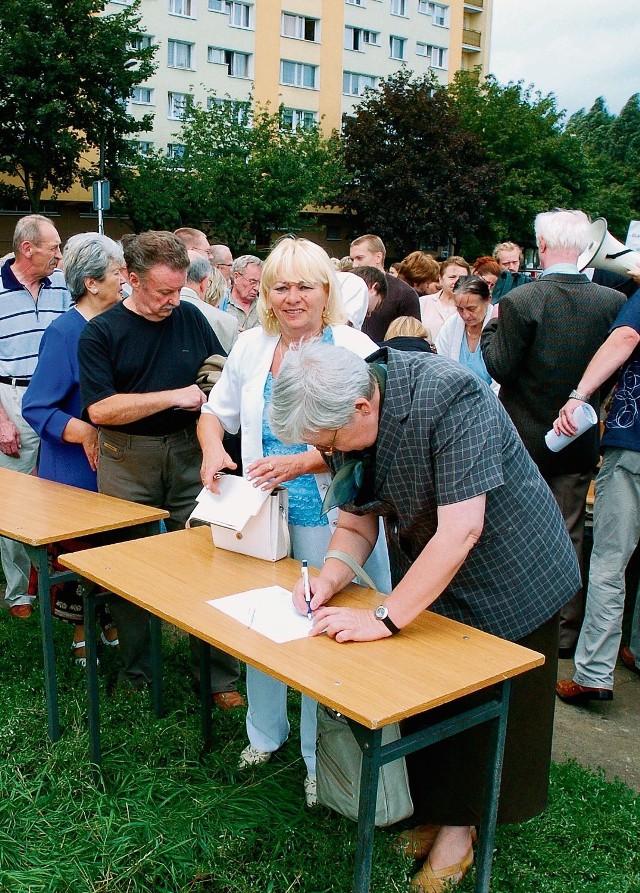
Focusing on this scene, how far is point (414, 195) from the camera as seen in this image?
1299 inches

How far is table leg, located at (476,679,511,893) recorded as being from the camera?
2.20 metres

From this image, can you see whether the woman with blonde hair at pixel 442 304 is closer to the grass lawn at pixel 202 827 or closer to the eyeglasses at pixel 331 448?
the grass lawn at pixel 202 827

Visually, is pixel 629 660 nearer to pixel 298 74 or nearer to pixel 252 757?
pixel 252 757

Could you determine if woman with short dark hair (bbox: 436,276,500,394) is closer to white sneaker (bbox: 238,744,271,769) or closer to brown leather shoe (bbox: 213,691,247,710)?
brown leather shoe (bbox: 213,691,247,710)

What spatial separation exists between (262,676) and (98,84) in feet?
87.1

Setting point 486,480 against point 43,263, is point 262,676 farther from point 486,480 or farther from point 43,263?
point 43,263

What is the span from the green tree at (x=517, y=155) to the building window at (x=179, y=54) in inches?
424

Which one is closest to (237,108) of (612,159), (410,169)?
(410,169)

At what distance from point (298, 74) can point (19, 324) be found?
34.2 m

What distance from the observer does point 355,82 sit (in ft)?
124

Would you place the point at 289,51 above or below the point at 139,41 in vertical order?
above

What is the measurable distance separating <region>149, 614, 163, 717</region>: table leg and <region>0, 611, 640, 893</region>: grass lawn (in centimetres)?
7

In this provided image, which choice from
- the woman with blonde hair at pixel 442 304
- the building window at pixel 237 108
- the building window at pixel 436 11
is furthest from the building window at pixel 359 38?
the woman with blonde hair at pixel 442 304

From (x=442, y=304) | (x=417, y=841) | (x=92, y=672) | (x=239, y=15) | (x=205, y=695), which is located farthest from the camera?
(x=239, y=15)
